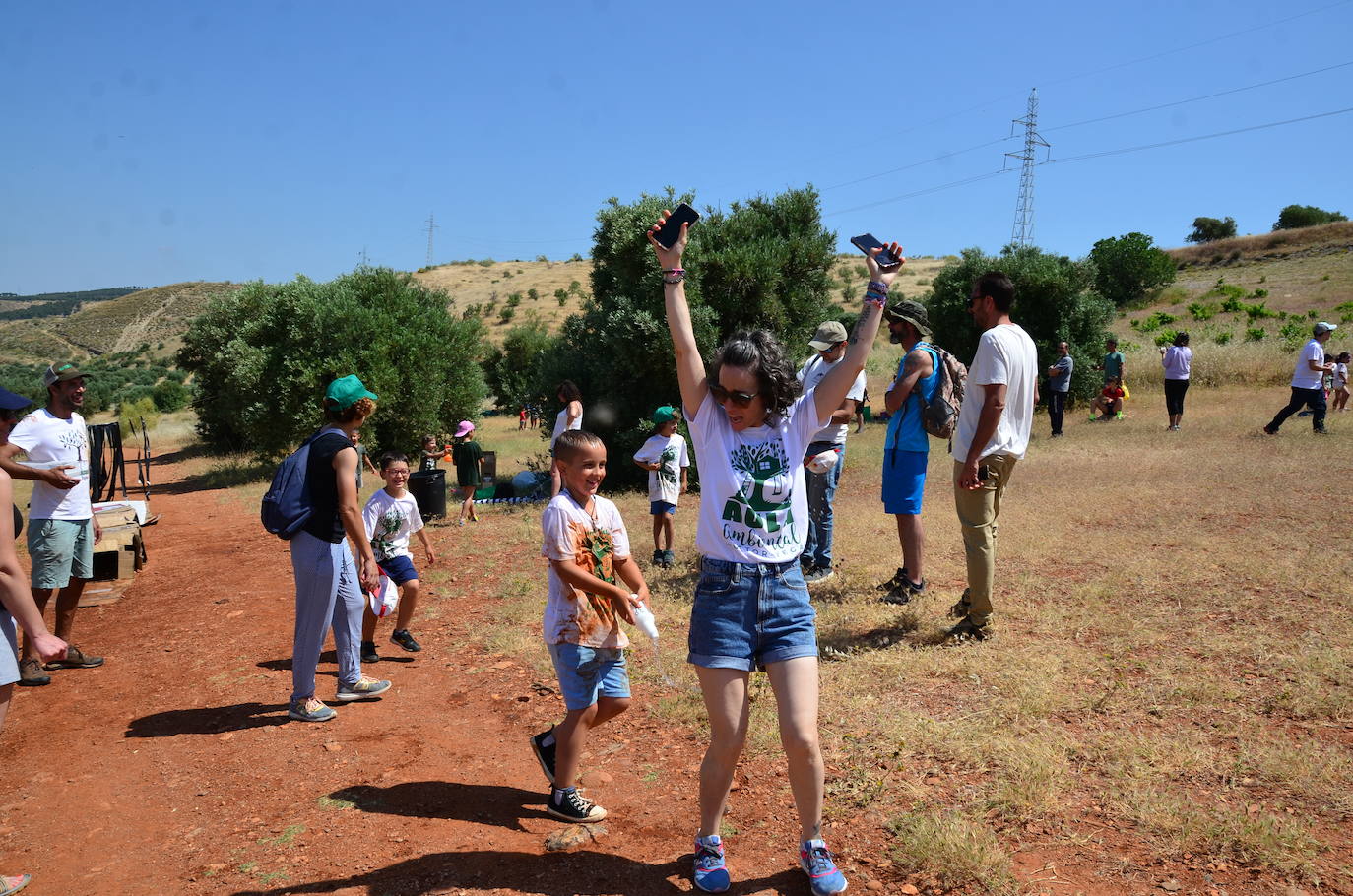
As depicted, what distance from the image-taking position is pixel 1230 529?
26.5ft

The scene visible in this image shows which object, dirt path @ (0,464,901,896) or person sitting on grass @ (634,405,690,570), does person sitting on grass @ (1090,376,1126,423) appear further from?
dirt path @ (0,464,901,896)

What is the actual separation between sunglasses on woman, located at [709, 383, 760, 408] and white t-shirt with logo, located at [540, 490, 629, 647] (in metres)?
0.88

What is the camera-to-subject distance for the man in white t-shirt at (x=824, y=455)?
21.0 ft

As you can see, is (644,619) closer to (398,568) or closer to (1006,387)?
(1006,387)

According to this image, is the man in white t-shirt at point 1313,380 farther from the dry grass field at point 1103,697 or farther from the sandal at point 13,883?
the sandal at point 13,883

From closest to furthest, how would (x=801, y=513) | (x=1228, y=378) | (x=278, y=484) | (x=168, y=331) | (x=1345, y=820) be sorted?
(x=801, y=513)
(x=1345, y=820)
(x=278, y=484)
(x=1228, y=378)
(x=168, y=331)

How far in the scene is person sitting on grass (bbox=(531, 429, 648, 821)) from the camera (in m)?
3.66

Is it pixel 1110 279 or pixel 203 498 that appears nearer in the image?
pixel 203 498

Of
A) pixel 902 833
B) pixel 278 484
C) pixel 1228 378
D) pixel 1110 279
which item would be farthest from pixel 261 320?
pixel 1110 279

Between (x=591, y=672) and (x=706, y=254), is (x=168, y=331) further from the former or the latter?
(x=591, y=672)

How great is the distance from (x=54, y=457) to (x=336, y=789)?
12.0 ft

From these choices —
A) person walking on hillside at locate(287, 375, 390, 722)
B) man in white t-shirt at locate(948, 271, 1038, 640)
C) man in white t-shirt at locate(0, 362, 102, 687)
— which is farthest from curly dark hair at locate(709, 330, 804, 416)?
man in white t-shirt at locate(0, 362, 102, 687)

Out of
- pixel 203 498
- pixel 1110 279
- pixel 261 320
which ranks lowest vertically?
pixel 203 498

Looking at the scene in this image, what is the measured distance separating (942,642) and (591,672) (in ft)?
9.56
